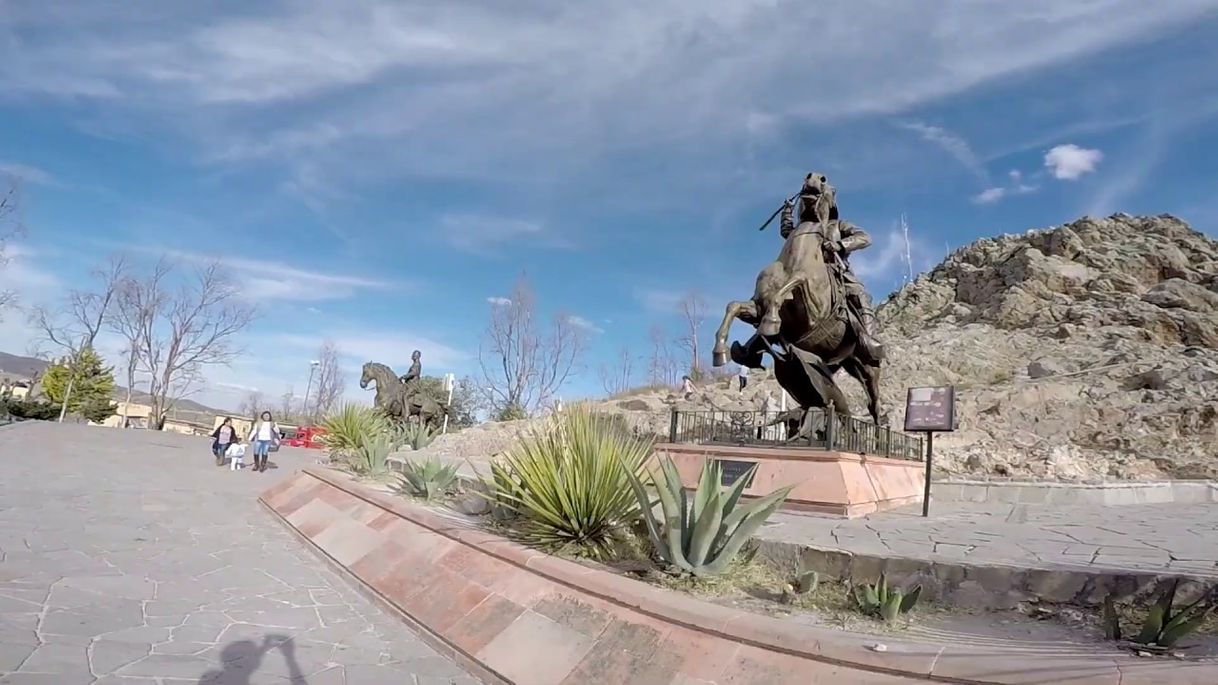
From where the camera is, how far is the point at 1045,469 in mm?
16234

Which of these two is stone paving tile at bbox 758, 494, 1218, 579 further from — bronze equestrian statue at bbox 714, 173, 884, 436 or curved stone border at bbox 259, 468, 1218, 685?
bronze equestrian statue at bbox 714, 173, 884, 436

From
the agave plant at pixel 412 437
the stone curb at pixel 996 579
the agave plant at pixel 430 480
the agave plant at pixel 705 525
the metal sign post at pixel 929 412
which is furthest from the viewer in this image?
the agave plant at pixel 412 437

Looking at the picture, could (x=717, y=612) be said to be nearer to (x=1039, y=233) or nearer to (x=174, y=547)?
(x=174, y=547)

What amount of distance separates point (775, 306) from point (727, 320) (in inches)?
25.1

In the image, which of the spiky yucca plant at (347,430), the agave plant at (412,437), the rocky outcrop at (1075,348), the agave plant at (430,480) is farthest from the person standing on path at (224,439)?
the rocky outcrop at (1075,348)

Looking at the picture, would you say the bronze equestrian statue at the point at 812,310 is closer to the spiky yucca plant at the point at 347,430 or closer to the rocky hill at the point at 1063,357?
the spiky yucca plant at the point at 347,430

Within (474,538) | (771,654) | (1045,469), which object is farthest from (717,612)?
(1045,469)

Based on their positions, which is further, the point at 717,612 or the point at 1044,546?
the point at 1044,546

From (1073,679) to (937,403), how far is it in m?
5.79

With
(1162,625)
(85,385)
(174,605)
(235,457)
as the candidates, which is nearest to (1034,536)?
(1162,625)

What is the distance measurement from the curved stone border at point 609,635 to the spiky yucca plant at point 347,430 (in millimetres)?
7335

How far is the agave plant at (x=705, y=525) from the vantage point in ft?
14.0

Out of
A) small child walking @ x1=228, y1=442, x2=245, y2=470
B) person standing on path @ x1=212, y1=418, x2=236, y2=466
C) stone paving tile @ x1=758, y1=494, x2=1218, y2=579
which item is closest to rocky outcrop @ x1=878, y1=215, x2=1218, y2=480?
stone paving tile @ x1=758, y1=494, x2=1218, y2=579

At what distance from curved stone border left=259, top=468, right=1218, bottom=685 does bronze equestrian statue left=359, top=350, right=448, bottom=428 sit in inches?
682
